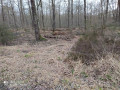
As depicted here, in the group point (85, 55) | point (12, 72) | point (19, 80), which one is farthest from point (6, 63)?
point (85, 55)

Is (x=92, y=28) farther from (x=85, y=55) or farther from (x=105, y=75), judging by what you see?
(x=105, y=75)

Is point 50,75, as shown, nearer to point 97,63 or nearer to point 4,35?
point 97,63

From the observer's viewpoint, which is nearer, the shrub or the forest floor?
the forest floor

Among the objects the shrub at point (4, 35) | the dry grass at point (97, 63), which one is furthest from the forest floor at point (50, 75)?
the shrub at point (4, 35)

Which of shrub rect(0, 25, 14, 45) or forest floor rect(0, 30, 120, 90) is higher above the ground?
shrub rect(0, 25, 14, 45)

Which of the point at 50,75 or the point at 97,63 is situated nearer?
the point at 50,75

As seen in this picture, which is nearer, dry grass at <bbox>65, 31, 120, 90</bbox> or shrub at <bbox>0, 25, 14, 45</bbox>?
dry grass at <bbox>65, 31, 120, 90</bbox>

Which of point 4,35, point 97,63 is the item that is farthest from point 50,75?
point 4,35

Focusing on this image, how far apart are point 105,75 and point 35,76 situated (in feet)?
6.36

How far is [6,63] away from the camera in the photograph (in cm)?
343

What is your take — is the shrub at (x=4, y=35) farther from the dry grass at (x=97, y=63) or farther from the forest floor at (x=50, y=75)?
the dry grass at (x=97, y=63)

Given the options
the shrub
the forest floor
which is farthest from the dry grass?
the shrub

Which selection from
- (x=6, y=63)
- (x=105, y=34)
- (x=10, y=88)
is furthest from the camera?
(x=105, y=34)

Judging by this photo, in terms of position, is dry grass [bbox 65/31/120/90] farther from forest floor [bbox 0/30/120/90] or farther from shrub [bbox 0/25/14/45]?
shrub [bbox 0/25/14/45]
